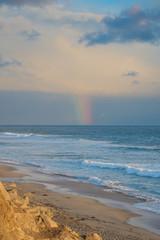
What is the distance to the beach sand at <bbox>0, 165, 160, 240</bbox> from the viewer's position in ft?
26.3

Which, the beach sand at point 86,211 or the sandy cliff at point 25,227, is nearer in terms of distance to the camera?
the sandy cliff at point 25,227

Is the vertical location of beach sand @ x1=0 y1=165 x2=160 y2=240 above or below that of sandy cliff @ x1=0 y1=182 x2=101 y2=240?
below

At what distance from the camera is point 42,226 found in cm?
595

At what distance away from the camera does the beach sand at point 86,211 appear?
8.02 metres

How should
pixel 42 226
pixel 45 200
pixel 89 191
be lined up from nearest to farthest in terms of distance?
pixel 42 226
pixel 45 200
pixel 89 191

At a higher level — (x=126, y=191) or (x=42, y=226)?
(x=42, y=226)

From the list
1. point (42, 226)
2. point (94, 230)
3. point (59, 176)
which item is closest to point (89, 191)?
point (59, 176)

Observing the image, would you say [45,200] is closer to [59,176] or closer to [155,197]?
[155,197]

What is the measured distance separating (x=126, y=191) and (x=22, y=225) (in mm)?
9690

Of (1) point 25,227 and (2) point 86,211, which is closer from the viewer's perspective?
(1) point 25,227

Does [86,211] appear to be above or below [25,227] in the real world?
below

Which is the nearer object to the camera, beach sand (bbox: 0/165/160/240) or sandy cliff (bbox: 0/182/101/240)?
sandy cliff (bbox: 0/182/101/240)

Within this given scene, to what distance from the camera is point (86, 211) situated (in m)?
10.5

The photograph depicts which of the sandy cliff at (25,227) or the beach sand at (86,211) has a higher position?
the sandy cliff at (25,227)
